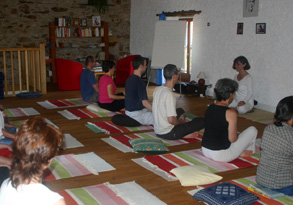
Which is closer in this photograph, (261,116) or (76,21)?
(261,116)

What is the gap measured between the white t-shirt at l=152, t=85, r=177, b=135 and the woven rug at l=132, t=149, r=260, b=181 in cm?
48

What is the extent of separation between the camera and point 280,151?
2.86 metres

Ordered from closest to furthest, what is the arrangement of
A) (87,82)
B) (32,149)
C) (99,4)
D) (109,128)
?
(32,149)
(109,128)
(87,82)
(99,4)

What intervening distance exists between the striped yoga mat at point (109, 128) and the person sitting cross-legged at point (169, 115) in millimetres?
578

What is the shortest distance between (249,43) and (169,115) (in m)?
3.34

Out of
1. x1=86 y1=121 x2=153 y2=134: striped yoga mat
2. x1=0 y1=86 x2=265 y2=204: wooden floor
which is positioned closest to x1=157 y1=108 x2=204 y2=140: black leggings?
x1=0 y1=86 x2=265 y2=204: wooden floor

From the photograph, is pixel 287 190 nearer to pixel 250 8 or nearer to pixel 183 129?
pixel 183 129

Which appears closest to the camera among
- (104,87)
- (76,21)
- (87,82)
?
(104,87)

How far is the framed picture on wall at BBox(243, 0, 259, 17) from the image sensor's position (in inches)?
264

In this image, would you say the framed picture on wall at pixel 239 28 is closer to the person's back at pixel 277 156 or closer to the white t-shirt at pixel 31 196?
the person's back at pixel 277 156

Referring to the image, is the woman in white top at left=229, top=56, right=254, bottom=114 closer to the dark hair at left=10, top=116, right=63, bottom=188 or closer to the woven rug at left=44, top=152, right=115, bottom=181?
the woven rug at left=44, top=152, right=115, bottom=181

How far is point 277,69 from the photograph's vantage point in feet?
20.9

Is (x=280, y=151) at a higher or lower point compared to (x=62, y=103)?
higher

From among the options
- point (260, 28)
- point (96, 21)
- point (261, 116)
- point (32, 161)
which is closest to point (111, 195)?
point (32, 161)
